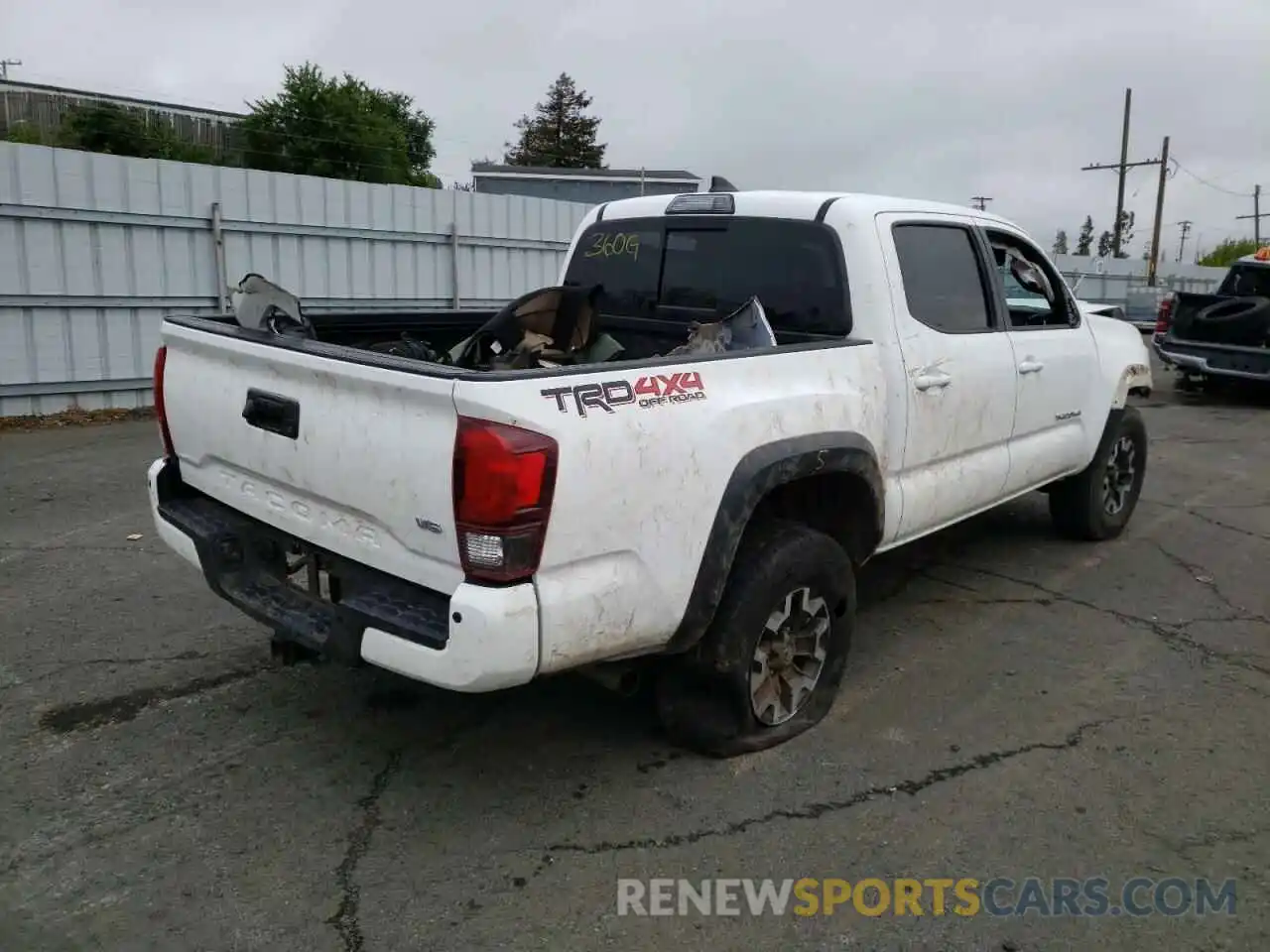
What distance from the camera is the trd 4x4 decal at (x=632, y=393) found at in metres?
2.84

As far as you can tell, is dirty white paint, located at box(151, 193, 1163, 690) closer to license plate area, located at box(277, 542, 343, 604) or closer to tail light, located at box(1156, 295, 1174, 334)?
license plate area, located at box(277, 542, 343, 604)

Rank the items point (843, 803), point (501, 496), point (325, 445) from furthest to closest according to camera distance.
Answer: point (843, 803)
point (325, 445)
point (501, 496)

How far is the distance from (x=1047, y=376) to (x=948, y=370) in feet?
3.73

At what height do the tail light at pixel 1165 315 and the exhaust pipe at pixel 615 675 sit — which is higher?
the tail light at pixel 1165 315

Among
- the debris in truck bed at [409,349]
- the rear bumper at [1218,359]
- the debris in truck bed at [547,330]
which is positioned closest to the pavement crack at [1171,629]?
the debris in truck bed at [547,330]

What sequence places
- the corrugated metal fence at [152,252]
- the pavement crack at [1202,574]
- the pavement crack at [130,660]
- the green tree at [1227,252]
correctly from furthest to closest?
the green tree at [1227,252]
the corrugated metal fence at [152,252]
the pavement crack at [1202,574]
the pavement crack at [130,660]

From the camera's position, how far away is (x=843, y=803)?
341 centimetres

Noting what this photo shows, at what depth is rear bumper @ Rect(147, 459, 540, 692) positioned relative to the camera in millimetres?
2758

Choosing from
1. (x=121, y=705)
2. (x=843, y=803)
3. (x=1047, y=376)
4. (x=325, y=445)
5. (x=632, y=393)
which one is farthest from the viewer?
(x=1047, y=376)

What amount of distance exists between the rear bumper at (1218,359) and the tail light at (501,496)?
1250cm

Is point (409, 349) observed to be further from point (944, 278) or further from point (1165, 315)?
point (1165, 315)

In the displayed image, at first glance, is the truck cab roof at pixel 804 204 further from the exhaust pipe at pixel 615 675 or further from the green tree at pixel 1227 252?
the green tree at pixel 1227 252

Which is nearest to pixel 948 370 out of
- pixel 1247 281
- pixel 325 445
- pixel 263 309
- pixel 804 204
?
pixel 804 204

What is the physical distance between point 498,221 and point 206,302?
404 cm
